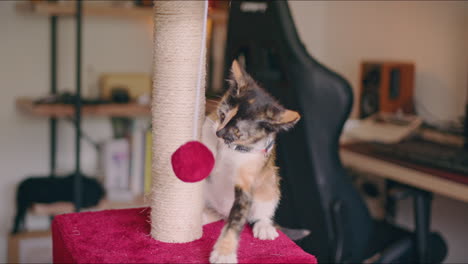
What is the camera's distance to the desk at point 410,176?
1.40 meters

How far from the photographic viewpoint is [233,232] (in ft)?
2.45

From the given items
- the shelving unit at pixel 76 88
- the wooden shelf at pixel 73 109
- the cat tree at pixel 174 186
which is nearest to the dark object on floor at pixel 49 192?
the shelving unit at pixel 76 88

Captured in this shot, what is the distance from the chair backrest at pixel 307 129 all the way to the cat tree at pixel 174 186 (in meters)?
0.32

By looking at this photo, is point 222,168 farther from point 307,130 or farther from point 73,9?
point 73,9

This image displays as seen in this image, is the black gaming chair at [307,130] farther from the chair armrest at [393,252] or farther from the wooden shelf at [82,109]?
the wooden shelf at [82,109]

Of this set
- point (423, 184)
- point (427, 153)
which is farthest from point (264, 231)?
point (427, 153)

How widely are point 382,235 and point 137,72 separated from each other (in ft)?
4.16

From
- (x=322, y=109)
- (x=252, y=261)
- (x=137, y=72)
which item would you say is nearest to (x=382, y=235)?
(x=322, y=109)

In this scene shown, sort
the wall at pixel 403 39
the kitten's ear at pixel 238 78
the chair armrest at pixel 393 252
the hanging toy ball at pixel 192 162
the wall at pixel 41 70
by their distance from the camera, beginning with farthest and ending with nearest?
the wall at pixel 41 70, the wall at pixel 403 39, the chair armrest at pixel 393 252, the kitten's ear at pixel 238 78, the hanging toy ball at pixel 192 162

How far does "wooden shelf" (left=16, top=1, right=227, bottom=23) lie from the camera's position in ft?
6.03

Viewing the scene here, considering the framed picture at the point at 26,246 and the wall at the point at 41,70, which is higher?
the wall at the point at 41,70

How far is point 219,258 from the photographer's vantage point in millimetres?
723

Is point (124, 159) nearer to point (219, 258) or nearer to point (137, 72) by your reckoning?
point (137, 72)

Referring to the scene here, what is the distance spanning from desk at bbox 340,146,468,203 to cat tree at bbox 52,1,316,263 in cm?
75
